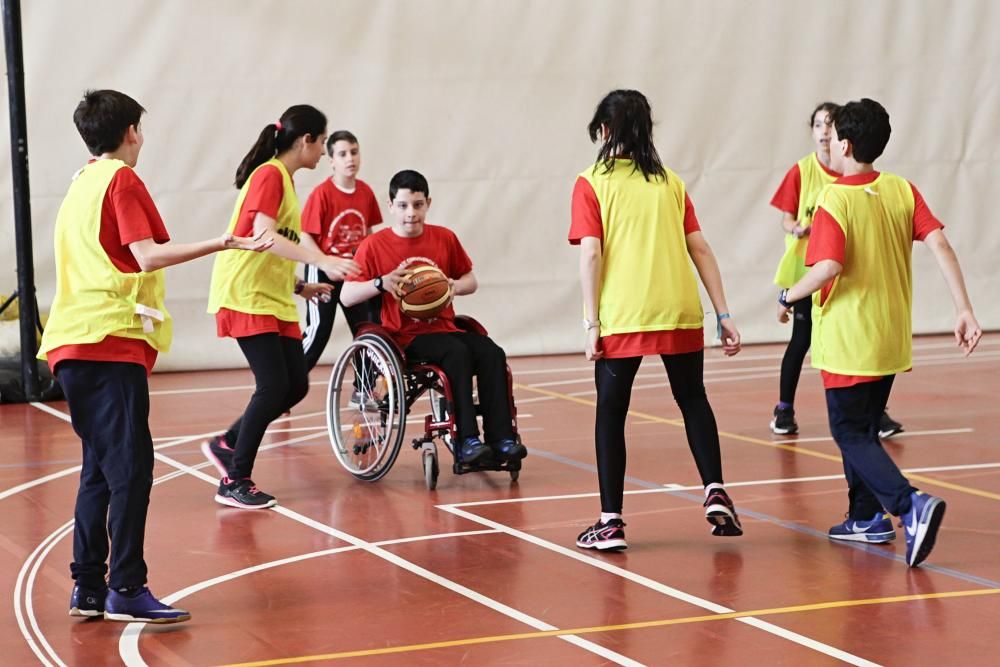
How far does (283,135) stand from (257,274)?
0.49 metres

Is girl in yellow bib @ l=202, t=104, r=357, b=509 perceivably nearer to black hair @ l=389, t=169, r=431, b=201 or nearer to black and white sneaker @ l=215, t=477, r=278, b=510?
black and white sneaker @ l=215, t=477, r=278, b=510

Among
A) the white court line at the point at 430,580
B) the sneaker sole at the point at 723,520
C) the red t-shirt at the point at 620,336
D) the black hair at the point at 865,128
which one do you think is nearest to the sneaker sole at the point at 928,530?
the sneaker sole at the point at 723,520

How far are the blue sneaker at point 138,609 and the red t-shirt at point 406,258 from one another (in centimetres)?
194

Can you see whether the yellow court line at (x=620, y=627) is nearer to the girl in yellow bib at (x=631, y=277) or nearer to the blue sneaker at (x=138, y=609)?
the blue sneaker at (x=138, y=609)

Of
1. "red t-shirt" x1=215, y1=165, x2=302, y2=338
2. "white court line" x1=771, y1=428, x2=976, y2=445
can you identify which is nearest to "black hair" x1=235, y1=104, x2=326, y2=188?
"red t-shirt" x1=215, y1=165, x2=302, y2=338

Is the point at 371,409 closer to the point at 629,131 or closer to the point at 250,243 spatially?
the point at 629,131

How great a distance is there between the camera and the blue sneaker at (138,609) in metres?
3.59

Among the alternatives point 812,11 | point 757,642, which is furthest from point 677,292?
point 812,11

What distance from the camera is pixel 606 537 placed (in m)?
4.24

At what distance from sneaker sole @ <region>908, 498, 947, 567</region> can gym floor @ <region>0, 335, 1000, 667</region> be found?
0.06 m

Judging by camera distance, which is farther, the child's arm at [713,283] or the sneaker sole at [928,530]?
the child's arm at [713,283]

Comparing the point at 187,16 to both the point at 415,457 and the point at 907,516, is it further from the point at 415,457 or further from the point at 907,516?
the point at 907,516

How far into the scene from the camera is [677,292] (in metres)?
4.15

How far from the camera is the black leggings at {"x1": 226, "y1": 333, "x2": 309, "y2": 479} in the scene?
16.4ft
